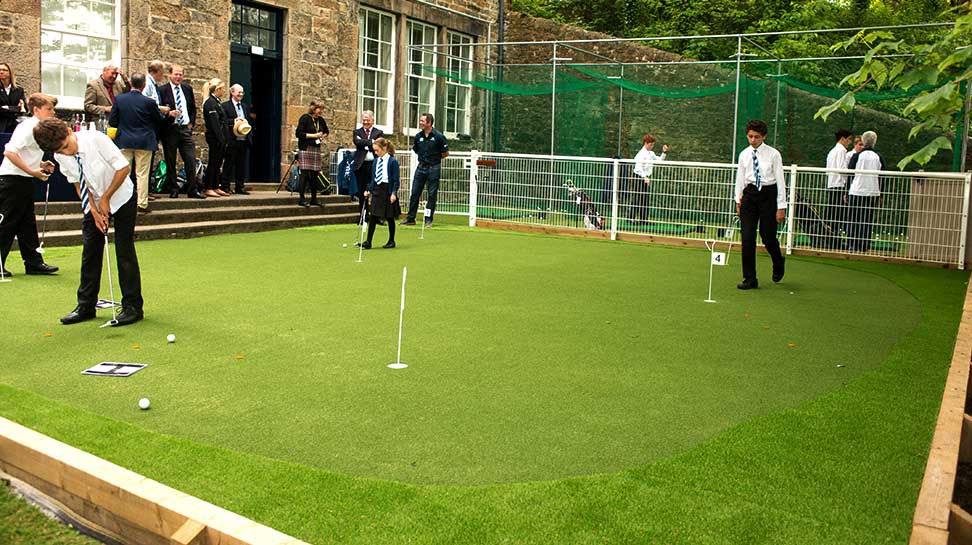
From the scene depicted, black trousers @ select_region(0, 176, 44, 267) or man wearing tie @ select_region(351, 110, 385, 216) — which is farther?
man wearing tie @ select_region(351, 110, 385, 216)

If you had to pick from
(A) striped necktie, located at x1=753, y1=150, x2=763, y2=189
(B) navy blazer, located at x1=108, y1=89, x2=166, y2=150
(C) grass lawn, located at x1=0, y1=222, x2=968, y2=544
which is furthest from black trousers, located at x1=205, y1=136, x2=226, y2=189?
(A) striped necktie, located at x1=753, y1=150, x2=763, y2=189

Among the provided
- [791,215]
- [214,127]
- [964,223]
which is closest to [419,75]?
[214,127]

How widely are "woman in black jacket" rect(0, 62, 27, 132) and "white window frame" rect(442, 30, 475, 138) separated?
11.4m

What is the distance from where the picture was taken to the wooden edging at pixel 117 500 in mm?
3084

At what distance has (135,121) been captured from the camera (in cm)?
1195

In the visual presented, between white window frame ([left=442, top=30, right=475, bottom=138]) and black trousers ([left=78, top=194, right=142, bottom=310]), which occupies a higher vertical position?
white window frame ([left=442, top=30, right=475, bottom=138])

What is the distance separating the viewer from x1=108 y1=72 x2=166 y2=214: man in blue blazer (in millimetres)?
11805

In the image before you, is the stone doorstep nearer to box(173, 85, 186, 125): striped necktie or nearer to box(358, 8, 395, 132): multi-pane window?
box(173, 85, 186, 125): striped necktie

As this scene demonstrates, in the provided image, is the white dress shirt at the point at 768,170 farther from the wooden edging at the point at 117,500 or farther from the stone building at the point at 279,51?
the stone building at the point at 279,51

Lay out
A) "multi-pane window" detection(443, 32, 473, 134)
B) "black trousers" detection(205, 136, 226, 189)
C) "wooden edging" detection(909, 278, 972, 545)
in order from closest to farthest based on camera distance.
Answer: "wooden edging" detection(909, 278, 972, 545), "black trousers" detection(205, 136, 226, 189), "multi-pane window" detection(443, 32, 473, 134)

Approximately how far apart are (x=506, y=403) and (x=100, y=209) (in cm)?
370

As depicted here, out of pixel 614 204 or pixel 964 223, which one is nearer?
pixel 964 223

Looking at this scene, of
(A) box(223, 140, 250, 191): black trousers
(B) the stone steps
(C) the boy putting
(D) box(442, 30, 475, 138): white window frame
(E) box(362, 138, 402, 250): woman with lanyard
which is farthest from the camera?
(D) box(442, 30, 475, 138): white window frame

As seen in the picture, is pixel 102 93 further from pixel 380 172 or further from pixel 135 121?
pixel 380 172
